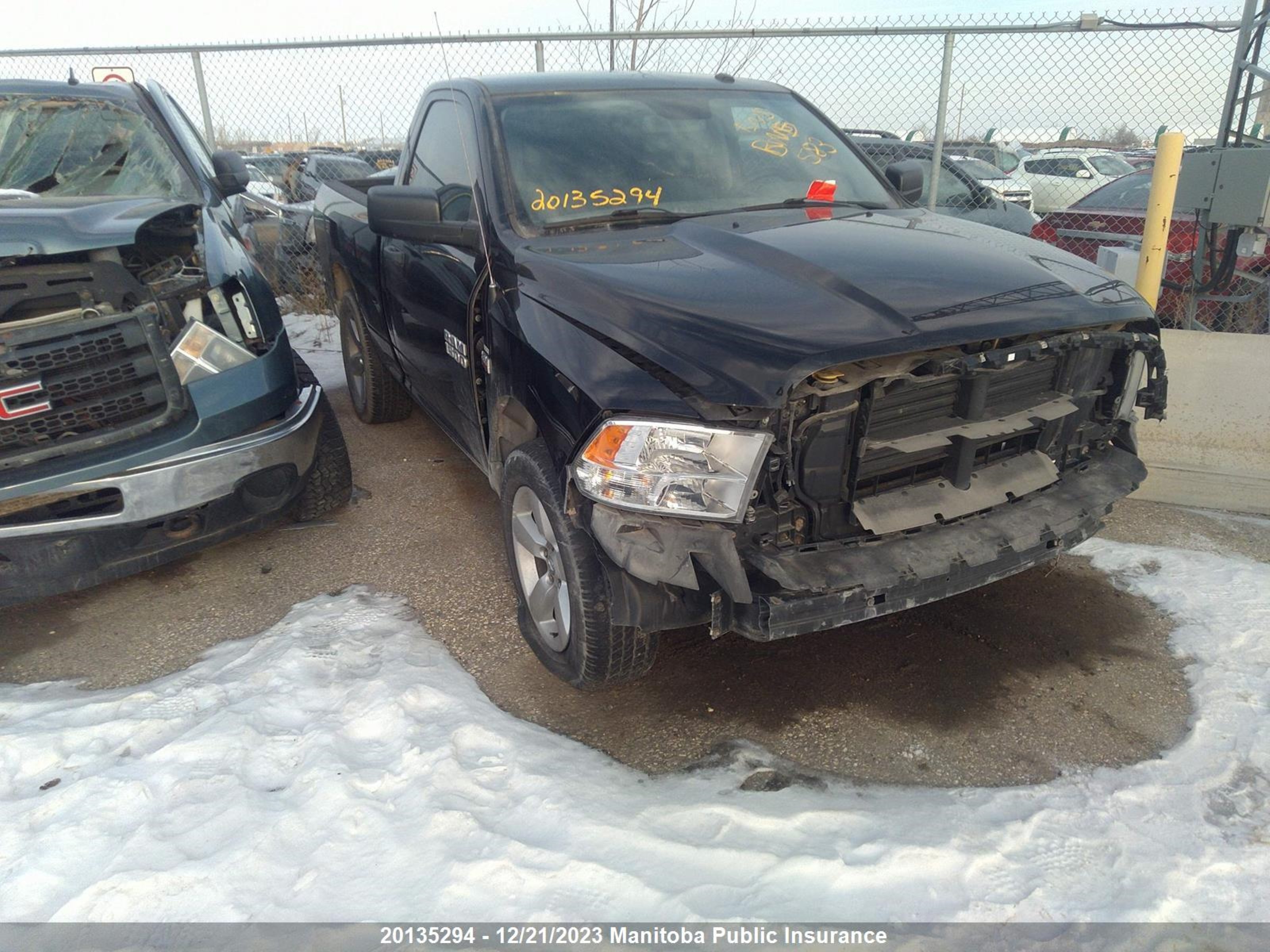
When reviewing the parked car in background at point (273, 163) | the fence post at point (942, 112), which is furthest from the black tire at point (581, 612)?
the parked car in background at point (273, 163)

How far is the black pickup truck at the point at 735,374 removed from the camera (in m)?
2.22

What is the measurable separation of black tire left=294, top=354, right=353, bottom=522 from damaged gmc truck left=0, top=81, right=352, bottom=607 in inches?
6.5

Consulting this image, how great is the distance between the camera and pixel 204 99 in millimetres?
8328

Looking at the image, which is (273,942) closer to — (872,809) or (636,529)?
(636,529)

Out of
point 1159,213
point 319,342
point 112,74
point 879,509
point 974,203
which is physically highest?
point 112,74

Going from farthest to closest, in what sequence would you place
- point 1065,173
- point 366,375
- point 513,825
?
point 1065,173
point 366,375
point 513,825

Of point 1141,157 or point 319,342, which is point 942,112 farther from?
point 1141,157

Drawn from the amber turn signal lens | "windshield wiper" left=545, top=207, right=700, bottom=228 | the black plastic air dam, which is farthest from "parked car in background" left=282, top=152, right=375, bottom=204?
the black plastic air dam

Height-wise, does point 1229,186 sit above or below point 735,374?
above

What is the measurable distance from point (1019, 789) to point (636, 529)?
4.24ft

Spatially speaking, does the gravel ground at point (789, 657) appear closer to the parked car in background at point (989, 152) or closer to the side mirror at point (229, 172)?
the side mirror at point (229, 172)

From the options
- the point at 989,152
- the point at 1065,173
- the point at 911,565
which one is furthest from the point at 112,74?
the point at 1065,173

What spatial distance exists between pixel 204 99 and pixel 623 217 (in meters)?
7.13

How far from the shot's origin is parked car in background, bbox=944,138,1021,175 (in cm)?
778
